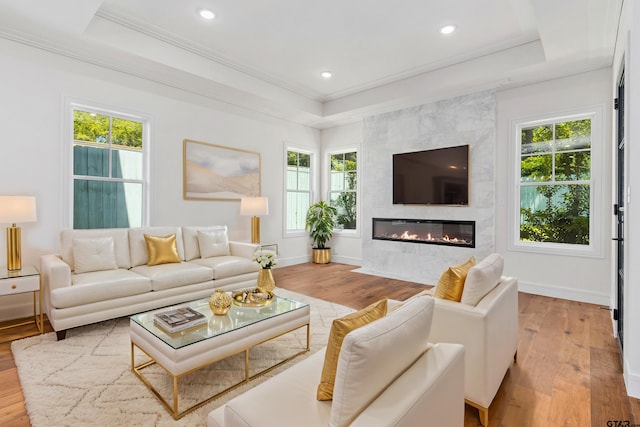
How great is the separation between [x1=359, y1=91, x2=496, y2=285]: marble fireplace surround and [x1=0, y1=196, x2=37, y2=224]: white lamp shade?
182 inches

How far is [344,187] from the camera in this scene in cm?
684

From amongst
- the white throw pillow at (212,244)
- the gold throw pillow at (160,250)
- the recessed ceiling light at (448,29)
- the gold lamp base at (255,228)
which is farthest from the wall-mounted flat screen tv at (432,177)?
the gold throw pillow at (160,250)

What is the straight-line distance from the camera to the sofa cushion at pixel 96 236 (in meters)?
3.41

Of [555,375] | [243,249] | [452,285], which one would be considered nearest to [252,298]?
[452,285]

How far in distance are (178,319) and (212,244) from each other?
7.26 feet

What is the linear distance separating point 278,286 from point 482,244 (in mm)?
3013

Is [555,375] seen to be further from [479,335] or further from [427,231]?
[427,231]

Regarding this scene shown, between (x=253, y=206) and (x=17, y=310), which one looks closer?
(x=17, y=310)

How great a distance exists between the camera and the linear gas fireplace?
496 cm

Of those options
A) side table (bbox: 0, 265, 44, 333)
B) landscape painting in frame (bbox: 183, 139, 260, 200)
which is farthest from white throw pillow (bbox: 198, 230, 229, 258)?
side table (bbox: 0, 265, 44, 333)

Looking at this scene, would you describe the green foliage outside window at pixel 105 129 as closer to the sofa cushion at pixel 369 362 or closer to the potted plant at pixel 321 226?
the potted plant at pixel 321 226

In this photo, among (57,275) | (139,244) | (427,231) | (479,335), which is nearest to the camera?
(479,335)

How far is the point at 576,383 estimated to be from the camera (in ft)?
7.44

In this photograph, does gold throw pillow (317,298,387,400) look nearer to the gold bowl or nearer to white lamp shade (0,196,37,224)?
the gold bowl
